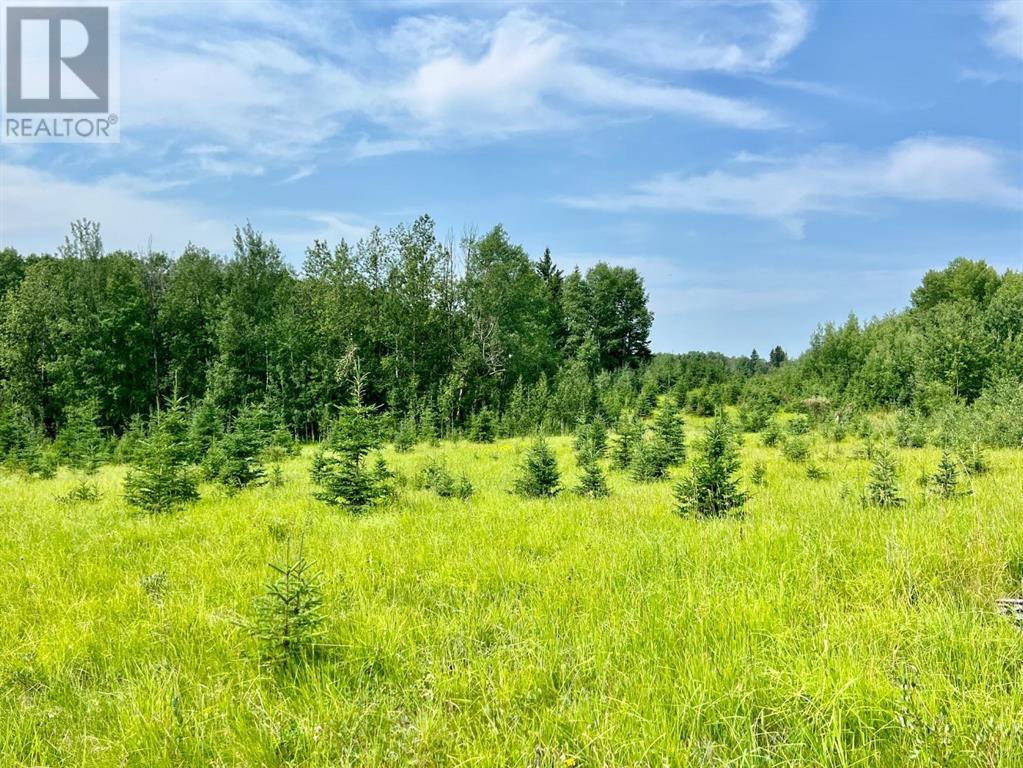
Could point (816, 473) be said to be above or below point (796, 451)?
below

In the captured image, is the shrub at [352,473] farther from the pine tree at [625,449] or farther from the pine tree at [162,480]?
the pine tree at [625,449]

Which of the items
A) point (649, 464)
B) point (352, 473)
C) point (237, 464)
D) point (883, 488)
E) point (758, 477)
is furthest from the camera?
point (649, 464)

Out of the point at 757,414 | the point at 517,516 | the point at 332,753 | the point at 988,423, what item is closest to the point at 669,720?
the point at 332,753

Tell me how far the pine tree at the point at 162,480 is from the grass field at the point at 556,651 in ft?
8.87

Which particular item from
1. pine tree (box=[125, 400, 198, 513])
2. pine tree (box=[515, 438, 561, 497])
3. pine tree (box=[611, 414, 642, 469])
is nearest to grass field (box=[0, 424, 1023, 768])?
pine tree (box=[125, 400, 198, 513])

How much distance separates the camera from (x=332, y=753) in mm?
2234

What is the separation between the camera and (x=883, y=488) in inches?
253

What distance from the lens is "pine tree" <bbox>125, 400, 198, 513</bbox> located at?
8164 mm

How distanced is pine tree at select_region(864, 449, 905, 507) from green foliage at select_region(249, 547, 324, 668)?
6.16 m

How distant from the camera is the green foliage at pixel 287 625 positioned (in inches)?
117

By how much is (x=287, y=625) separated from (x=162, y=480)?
22.7 ft

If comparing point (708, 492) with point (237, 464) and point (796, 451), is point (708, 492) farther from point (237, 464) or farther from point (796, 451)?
point (796, 451)

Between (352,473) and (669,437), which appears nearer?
(352,473)

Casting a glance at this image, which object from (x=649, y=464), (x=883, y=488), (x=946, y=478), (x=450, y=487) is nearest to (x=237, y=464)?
(x=450, y=487)
